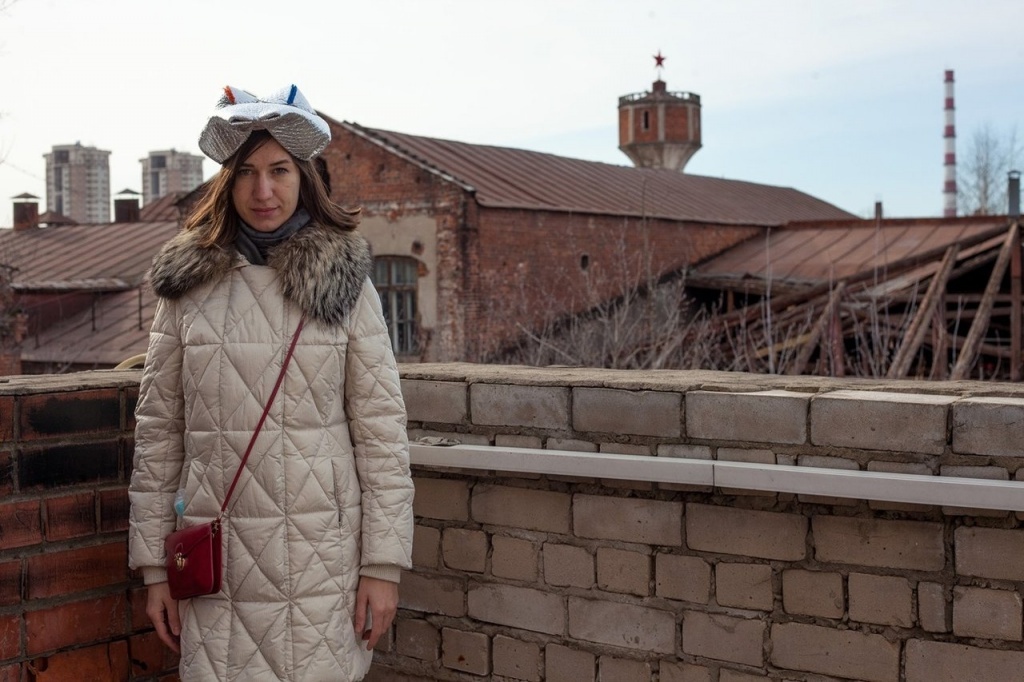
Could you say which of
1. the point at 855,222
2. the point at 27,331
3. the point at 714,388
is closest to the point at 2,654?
the point at 714,388

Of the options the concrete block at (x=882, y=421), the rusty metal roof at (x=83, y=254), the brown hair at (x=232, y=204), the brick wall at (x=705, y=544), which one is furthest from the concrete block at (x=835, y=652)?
the rusty metal roof at (x=83, y=254)

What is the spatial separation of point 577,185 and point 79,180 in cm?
3644

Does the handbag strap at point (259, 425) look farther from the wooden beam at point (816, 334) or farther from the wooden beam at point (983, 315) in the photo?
the wooden beam at point (816, 334)

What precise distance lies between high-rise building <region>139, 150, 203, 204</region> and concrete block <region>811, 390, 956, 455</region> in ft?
162

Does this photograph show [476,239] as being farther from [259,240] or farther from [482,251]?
[259,240]

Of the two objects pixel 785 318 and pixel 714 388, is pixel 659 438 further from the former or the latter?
pixel 785 318

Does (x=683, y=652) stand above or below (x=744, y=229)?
below

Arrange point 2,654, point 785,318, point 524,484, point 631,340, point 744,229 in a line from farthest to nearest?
point 744,229 < point 631,340 < point 785,318 < point 524,484 < point 2,654

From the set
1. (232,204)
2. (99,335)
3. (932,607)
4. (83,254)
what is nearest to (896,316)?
(99,335)

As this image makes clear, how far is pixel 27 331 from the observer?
21.9 meters

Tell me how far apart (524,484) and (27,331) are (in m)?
20.6

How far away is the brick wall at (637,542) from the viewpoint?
2918 millimetres

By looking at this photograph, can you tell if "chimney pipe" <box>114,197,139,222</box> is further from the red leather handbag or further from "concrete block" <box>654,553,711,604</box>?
the red leather handbag

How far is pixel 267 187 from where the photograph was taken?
108 inches
